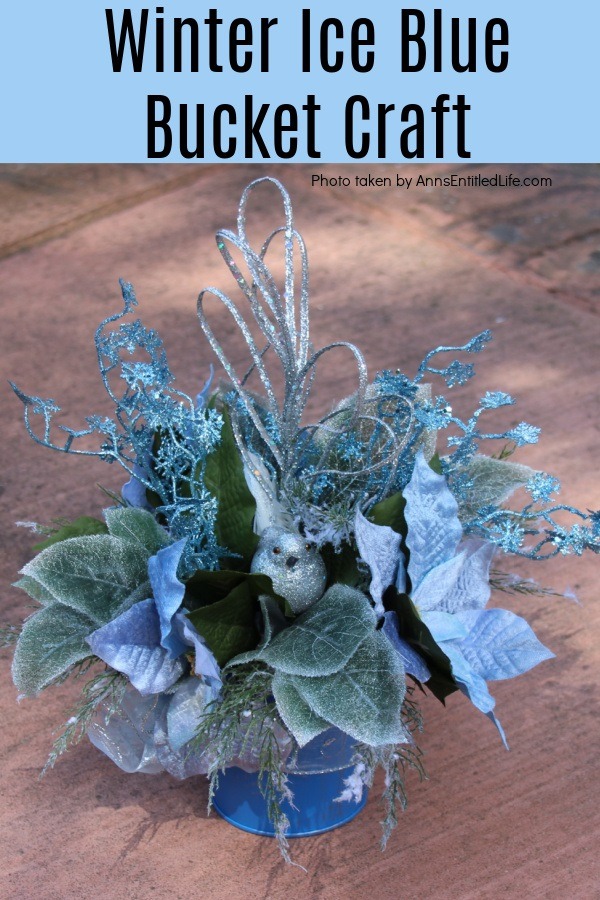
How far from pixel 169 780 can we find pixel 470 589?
59 cm

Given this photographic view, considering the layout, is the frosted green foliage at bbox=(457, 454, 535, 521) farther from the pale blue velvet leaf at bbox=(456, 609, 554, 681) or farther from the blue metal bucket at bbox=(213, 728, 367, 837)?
the blue metal bucket at bbox=(213, 728, 367, 837)

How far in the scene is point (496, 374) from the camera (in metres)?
2.66

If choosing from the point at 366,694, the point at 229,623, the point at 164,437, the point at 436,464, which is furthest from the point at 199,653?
the point at 436,464

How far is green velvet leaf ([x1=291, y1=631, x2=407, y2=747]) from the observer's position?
1210 mm

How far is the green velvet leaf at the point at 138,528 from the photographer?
1376 mm

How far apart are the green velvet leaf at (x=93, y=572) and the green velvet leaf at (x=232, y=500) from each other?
0.11 meters

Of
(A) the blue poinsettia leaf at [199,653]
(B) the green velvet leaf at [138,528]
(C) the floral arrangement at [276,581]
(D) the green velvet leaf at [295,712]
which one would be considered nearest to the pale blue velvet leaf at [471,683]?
(C) the floral arrangement at [276,581]

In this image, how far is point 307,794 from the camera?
1.50 m

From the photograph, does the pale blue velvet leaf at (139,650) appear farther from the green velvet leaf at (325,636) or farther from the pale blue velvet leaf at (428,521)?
the pale blue velvet leaf at (428,521)

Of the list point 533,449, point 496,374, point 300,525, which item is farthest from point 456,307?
point 300,525

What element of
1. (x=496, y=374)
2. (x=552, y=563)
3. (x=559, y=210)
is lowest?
(x=552, y=563)

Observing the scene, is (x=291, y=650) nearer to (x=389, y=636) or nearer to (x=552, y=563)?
(x=389, y=636)

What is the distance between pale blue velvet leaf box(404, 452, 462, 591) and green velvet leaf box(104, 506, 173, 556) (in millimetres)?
308

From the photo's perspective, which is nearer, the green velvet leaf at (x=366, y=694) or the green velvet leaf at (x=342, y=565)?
the green velvet leaf at (x=366, y=694)
